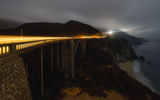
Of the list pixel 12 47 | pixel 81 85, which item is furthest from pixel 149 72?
pixel 12 47

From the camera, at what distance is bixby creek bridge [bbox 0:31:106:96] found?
396 cm

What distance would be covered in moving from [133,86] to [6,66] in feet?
53.2

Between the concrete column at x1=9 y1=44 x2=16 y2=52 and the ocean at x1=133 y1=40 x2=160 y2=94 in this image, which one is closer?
the concrete column at x1=9 y1=44 x2=16 y2=52

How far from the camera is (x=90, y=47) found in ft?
81.7

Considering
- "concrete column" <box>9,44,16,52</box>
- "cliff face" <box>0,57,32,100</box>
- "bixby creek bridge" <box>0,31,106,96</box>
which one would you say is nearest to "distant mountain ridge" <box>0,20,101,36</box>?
"bixby creek bridge" <box>0,31,106,96</box>

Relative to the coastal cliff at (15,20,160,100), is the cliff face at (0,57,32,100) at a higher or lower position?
higher

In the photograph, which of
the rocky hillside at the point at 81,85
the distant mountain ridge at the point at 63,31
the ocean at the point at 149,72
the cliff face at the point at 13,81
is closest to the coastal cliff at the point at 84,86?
the rocky hillside at the point at 81,85

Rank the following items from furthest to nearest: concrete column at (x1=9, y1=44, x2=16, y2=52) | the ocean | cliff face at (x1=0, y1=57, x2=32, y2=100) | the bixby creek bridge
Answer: the ocean < concrete column at (x1=9, y1=44, x2=16, y2=52) < the bixby creek bridge < cliff face at (x1=0, y1=57, x2=32, y2=100)

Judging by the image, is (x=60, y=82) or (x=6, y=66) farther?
(x=60, y=82)

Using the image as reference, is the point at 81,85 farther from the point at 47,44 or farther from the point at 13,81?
the point at 13,81

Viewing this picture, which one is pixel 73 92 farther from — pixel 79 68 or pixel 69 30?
pixel 69 30

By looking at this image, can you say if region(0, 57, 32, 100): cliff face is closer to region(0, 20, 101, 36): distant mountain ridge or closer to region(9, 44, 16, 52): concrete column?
region(9, 44, 16, 52): concrete column

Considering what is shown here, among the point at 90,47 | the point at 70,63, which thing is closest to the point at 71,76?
the point at 70,63

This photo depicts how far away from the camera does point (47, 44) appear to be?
8.39m
